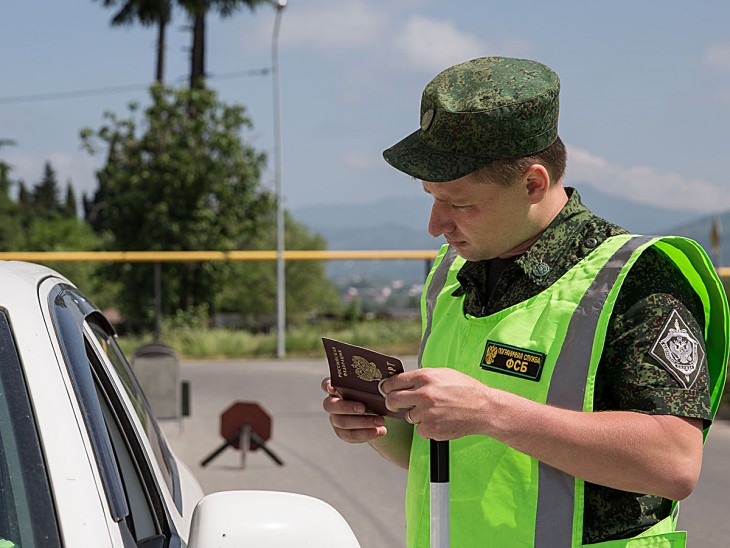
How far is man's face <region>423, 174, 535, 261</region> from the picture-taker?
7.30ft

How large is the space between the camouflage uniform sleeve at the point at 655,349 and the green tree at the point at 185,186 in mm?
20534

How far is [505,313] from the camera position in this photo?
224 centimetres

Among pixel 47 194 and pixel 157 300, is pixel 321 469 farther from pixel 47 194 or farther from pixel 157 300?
pixel 47 194

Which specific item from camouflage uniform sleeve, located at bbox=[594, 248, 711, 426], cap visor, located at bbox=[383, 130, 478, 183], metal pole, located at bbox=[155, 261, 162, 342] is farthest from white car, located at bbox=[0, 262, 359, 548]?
metal pole, located at bbox=[155, 261, 162, 342]

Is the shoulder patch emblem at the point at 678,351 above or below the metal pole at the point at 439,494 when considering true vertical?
above

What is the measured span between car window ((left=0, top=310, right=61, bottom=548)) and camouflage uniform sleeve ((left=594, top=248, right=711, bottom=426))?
3.33 feet

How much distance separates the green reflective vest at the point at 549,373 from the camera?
2080 mm

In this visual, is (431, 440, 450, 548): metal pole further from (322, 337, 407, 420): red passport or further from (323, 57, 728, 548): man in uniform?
(322, 337, 407, 420): red passport

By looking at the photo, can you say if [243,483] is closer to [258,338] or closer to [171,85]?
[258,338]

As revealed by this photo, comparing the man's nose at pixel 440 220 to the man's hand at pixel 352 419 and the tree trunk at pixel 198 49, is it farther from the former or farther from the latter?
the tree trunk at pixel 198 49

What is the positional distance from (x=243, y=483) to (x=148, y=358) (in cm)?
179

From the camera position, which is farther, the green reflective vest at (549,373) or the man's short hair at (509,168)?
the man's short hair at (509,168)

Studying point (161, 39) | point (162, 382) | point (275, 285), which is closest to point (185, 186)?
point (161, 39)

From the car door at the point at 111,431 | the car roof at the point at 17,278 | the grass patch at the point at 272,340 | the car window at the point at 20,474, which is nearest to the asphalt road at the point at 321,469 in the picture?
the car door at the point at 111,431
